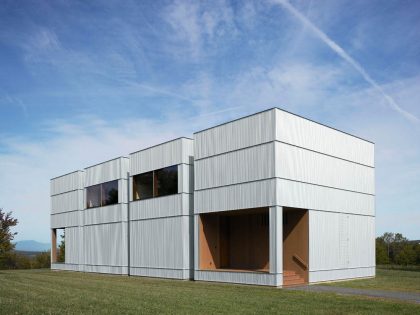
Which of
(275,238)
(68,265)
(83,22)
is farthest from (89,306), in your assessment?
(68,265)

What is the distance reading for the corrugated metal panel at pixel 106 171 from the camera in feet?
111

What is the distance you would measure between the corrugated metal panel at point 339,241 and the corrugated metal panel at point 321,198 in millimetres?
387

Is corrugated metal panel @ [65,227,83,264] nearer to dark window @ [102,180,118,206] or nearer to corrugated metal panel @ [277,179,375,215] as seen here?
dark window @ [102,180,118,206]

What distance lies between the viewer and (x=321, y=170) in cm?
2538

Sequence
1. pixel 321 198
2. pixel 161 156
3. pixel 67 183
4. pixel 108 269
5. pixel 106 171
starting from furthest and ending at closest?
1. pixel 67 183
2. pixel 106 171
3. pixel 108 269
4. pixel 161 156
5. pixel 321 198

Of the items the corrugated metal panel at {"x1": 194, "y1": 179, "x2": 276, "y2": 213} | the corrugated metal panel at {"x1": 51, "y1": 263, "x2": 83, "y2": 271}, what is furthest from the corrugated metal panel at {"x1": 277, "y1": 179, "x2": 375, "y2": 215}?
the corrugated metal panel at {"x1": 51, "y1": 263, "x2": 83, "y2": 271}

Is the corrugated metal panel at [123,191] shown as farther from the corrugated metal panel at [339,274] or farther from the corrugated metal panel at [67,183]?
the corrugated metal panel at [339,274]

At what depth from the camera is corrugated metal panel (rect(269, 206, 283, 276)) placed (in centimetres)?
2191

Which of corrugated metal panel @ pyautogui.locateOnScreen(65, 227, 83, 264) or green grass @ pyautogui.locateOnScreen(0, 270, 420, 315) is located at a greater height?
green grass @ pyautogui.locateOnScreen(0, 270, 420, 315)

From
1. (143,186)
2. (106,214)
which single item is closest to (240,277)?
(143,186)

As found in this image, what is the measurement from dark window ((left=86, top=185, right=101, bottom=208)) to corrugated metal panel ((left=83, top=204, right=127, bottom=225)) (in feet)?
1.35

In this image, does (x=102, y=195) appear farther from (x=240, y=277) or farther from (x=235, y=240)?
(x=240, y=277)

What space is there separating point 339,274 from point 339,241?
1711 mm

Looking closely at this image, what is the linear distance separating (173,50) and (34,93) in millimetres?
7857
